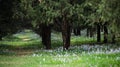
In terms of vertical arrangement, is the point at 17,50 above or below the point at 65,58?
below

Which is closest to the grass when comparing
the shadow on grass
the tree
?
the shadow on grass

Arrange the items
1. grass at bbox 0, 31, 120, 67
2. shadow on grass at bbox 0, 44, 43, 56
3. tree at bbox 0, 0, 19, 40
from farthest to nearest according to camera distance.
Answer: tree at bbox 0, 0, 19, 40 < shadow on grass at bbox 0, 44, 43, 56 < grass at bbox 0, 31, 120, 67

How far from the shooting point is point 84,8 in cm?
2525

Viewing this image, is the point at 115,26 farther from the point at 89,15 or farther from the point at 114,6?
the point at 89,15

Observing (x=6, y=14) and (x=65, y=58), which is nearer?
(x=65, y=58)

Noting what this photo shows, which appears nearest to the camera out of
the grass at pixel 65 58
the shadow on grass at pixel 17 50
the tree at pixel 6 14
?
the grass at pixel 65 58

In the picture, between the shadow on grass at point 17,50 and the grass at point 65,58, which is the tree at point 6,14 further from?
the grass at point 65,58

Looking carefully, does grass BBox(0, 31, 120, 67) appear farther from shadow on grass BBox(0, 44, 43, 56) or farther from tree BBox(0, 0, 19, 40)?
tree BBox(0, 0, 19, 40)

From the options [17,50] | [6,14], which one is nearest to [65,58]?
[6,14]

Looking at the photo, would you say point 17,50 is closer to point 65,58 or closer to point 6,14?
point 6,14

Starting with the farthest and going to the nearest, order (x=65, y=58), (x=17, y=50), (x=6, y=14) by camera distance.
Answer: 1. (x=17, y=50)
2. (x=6, y=14)
3. (x=65, y=58)

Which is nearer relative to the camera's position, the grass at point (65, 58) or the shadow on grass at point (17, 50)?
the grass at point (65, 58)

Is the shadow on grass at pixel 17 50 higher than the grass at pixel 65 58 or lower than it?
lower

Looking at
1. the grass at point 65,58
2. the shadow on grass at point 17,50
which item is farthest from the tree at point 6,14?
the grass at point 65,58
